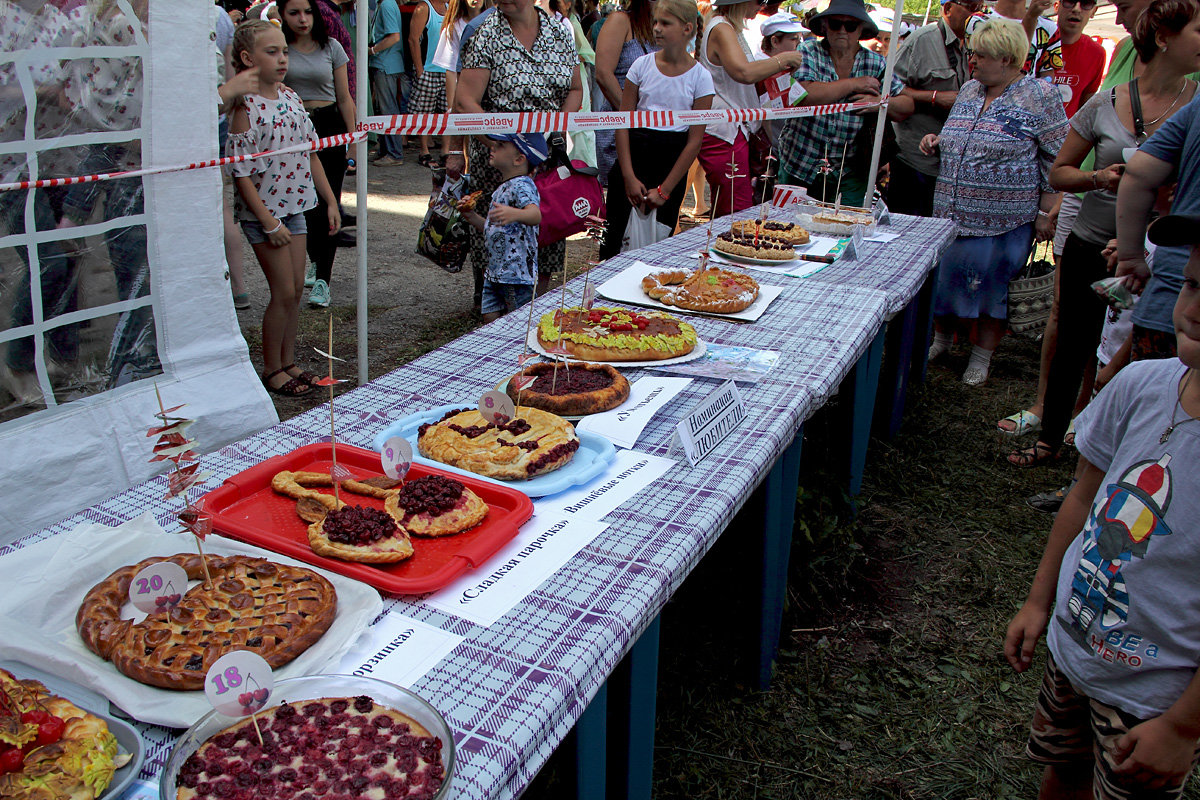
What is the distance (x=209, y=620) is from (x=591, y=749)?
0.67m

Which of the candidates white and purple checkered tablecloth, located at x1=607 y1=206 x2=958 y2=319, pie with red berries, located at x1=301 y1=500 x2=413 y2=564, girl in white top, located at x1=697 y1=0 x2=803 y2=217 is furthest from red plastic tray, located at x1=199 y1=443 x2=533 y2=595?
girl in white top, located at x1=697 y1=0 x2=803 y2=217

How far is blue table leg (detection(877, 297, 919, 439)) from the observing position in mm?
4512

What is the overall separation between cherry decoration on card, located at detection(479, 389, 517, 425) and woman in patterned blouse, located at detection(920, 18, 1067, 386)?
3.90 metres

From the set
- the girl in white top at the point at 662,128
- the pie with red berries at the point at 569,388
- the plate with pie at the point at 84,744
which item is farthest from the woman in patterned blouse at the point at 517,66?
the plate with pie at the point at 84,744

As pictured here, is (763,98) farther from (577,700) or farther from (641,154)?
(577,700)

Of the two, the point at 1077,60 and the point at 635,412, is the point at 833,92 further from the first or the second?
the point at 635,412

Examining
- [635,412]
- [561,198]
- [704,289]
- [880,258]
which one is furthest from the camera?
[561,198]

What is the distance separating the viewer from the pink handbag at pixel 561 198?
15.3 feet

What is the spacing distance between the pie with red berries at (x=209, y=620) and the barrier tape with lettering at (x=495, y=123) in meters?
1.46

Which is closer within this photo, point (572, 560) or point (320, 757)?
point (320, 757)

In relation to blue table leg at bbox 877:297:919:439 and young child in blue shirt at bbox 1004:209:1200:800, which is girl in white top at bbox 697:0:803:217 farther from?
young child in blue shirt at bbox 1004:209:1200:800

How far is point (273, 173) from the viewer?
4180 millimetres

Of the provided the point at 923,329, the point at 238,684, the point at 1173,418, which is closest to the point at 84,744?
the point at 238,684

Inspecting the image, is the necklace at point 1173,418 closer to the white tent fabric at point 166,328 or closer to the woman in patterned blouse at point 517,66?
the white tent fabric at point 166,328
